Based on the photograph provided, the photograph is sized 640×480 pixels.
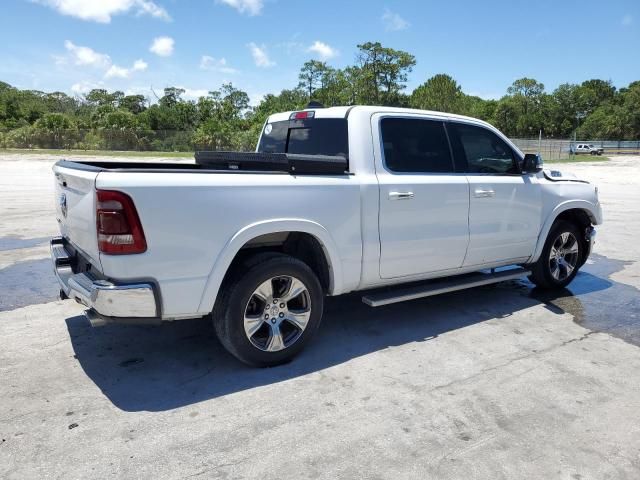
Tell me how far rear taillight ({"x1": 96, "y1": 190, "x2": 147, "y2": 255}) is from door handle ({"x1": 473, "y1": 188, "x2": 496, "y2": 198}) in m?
3.08

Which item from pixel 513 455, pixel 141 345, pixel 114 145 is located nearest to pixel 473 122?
pixel 513 455

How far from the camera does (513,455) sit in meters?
2.94

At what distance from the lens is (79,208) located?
362 centimetres

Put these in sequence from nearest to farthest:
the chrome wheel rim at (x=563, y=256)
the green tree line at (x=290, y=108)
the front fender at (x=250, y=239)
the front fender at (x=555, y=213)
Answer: the front fender at (x=250, y=239) < the front fender at (x=555, y=213) < the chrome wheel rim at (x=563, y=256) < the green tree line at (x=290, y=108)

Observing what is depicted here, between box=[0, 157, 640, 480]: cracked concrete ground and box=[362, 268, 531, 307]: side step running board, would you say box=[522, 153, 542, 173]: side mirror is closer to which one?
box=[362, 268, 531, 307]: side step running board

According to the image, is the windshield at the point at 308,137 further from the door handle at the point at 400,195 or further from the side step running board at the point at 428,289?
the side step running board at the point at 428,289

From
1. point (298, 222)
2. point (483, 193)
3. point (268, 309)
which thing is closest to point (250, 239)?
point (298, 222)

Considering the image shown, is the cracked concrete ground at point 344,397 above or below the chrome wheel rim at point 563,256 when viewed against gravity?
below

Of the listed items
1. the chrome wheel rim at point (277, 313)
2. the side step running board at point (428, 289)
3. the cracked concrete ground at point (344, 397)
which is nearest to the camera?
Answer: the cracked concrete ground at point (344, 397)

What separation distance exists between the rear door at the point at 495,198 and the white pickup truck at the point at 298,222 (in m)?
0.02

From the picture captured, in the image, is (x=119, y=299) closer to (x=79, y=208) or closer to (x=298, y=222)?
(x=79, y=208)

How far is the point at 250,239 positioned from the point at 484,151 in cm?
277

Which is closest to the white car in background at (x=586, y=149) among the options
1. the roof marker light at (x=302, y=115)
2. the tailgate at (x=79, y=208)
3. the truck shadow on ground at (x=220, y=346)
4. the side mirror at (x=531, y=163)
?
the side mirror at (x=531, y=163)

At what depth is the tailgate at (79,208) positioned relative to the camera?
3.37m
